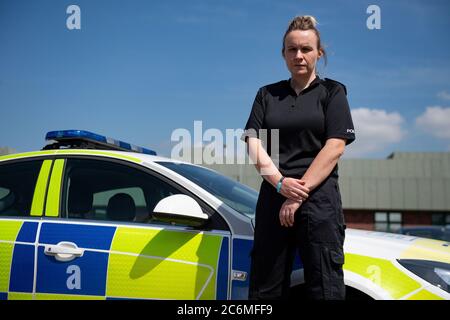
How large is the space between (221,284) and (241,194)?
939mm

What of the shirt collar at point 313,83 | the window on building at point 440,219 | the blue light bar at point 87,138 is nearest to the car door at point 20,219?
the blue light bar at point 87,138

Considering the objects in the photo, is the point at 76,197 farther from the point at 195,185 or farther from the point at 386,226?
the point at 386,226

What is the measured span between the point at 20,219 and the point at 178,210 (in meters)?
1.17

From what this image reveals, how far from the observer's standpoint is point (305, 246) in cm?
224

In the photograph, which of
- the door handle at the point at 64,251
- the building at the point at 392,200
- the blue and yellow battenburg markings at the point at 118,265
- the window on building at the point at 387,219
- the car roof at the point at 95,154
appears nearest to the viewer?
the blue and yellow battenburg markings at the point at 118,265

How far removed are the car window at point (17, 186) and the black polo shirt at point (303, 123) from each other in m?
1.61

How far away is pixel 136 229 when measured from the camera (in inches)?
110

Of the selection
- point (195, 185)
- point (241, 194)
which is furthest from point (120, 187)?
point (241, 194)

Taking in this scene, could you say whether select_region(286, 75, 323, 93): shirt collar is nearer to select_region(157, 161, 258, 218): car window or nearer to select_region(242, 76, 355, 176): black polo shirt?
select_region(242, 76, 355, 176): black polo shirt

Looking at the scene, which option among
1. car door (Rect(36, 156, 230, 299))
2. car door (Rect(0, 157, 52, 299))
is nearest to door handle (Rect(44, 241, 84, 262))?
car door (Rect(36, 156, 230, 299))

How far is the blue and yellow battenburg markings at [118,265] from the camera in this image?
257cm

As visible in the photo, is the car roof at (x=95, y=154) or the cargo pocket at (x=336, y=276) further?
the car roof at (x=95, y=154)

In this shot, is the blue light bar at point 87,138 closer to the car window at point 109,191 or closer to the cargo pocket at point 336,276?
the car window at point 109,191

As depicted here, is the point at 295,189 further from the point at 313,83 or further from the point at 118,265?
the point at 118,265
